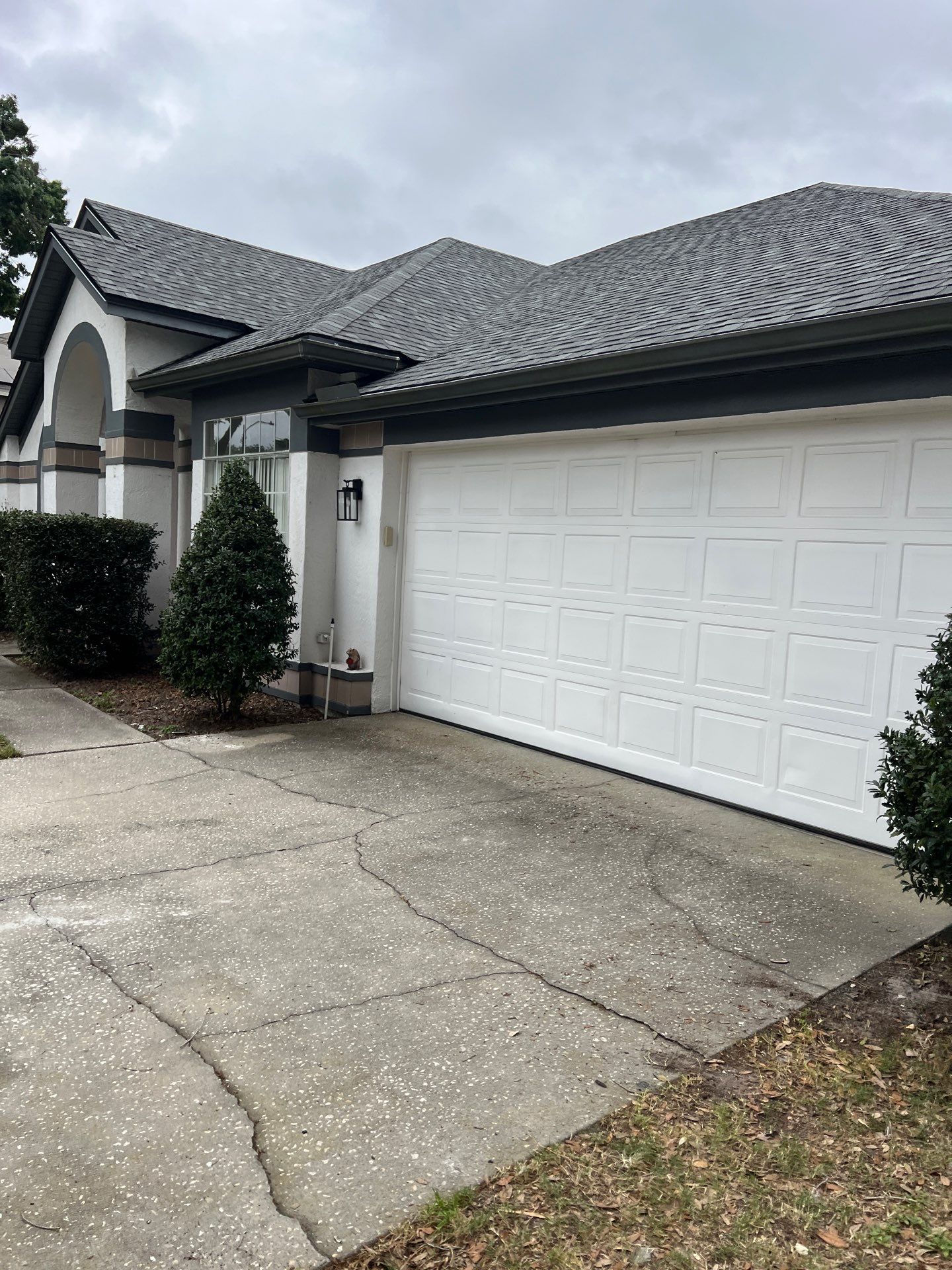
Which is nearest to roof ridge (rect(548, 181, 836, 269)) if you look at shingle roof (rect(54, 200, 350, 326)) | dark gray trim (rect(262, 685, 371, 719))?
shingle roof (rect(54, 200, 350, 326))

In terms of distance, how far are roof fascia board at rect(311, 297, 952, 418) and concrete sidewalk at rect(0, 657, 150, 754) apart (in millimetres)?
3653

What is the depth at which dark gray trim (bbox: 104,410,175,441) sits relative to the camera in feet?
39.1

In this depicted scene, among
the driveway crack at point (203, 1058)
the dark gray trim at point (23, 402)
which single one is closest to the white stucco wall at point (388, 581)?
the driveway crack at point (203, 1058)

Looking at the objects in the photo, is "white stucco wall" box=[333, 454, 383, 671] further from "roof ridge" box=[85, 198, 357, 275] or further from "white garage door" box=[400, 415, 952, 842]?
"roof ridge" box=[85, 198, 357, 275]

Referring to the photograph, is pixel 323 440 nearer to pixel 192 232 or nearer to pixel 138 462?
pixel 138 462

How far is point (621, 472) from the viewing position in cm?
707

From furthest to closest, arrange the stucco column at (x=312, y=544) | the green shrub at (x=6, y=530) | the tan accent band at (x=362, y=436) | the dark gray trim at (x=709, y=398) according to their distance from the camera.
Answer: the green shrub at (x=6, y=530), the stucco column at (x=312, y=544), the tan accent band at (x=362, y=436), the dark gray trim at (x=709, y=398)

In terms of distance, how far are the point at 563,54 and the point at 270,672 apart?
12123mm

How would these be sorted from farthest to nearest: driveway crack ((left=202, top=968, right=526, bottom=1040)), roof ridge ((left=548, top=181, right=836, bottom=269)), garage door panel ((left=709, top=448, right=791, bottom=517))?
roof ridge ((left=548, top=181, right=836, bottom=269)) < garage door panel ((left=709, top=448, right=791, bottom=517)) < driveway crack ((left=202, top=968, right=526, bottom=1040))

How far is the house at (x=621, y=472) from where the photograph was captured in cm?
552

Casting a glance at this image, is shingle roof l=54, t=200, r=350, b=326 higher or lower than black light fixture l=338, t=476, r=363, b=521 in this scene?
higher

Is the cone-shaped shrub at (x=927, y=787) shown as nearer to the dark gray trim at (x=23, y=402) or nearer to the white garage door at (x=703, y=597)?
the white garage door at (x=703, y=597)

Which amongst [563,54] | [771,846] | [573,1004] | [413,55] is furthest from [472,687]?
[563,54]

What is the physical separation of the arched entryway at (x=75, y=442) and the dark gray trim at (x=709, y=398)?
7.95 meters
